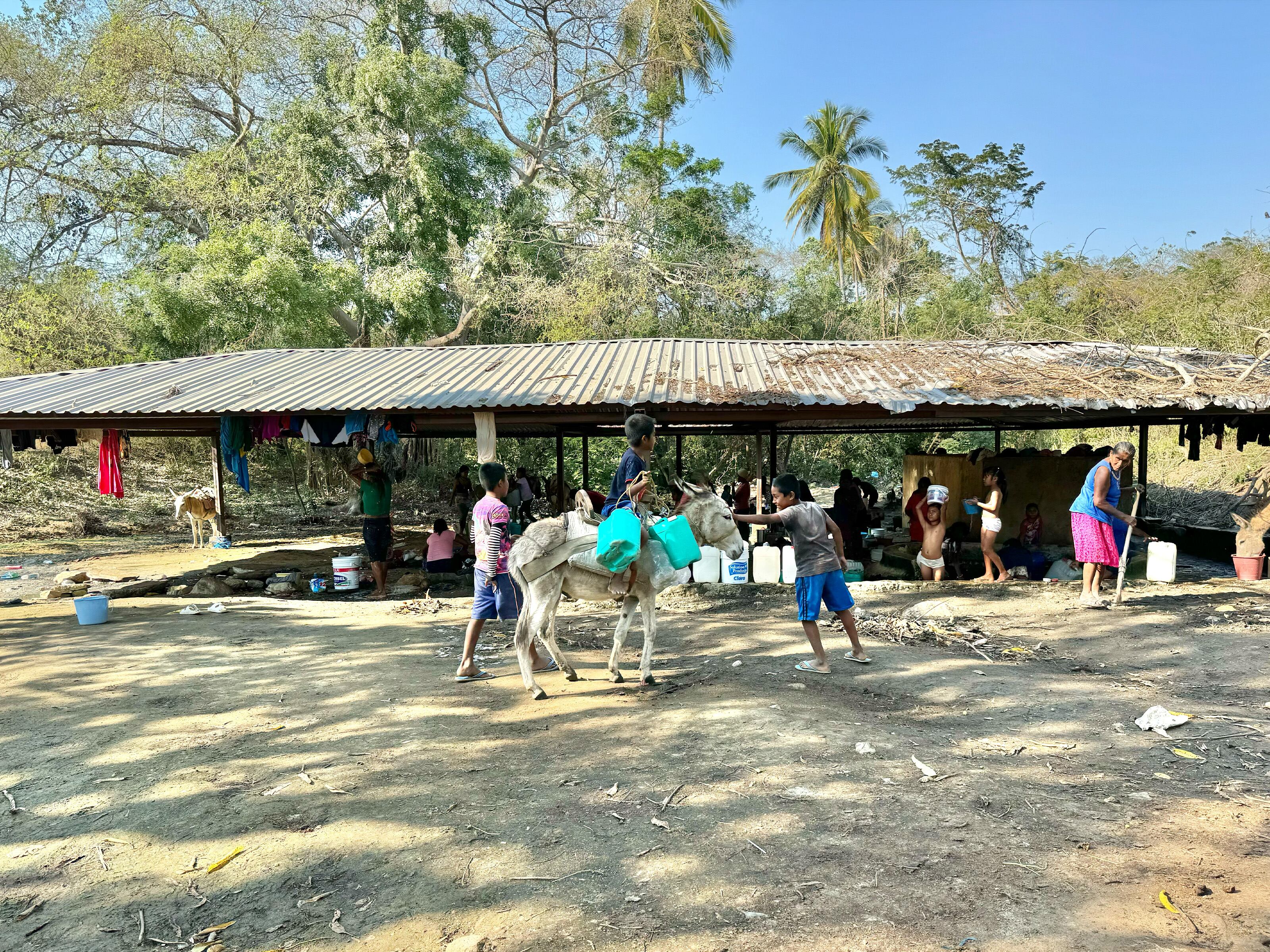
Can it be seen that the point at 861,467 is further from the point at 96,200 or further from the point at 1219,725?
the point at 96,200

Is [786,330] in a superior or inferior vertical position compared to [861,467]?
superior

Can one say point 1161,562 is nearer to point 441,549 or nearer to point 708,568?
point 708,568

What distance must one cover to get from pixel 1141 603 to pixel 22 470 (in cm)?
2294

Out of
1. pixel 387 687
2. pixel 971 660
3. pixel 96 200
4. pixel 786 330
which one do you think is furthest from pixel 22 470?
pixel 971 660

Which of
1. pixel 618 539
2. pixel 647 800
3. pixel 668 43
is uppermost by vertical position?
pixel 668 43

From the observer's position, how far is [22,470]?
18641 mm

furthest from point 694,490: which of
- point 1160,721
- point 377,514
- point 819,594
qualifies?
point 377,514

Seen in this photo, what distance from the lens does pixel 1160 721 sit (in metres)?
4.87

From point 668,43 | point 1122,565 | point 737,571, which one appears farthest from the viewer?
point 668,43

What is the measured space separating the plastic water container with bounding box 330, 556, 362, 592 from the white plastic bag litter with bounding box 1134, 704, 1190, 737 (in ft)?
30.7

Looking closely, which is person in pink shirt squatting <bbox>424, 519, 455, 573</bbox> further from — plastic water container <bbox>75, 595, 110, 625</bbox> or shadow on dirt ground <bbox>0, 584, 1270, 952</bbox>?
shadow on dirt ground <bbox>0, 584, 1270, 952</bbox>

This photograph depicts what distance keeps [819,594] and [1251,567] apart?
7611 millimetres

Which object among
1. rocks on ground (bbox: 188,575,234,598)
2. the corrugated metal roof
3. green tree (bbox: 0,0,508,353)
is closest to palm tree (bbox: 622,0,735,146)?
green tree (bbox: 0,0,508,353)

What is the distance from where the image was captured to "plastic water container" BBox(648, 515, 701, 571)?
18.2 ft
